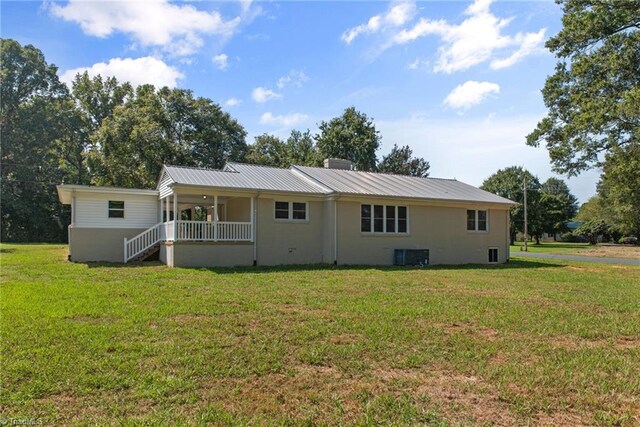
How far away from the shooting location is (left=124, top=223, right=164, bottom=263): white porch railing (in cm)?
1626

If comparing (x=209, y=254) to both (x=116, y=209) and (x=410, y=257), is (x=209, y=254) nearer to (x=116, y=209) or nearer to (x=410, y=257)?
(x=116, y=209)

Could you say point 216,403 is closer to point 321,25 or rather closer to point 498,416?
point 498,416

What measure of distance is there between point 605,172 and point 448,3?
1372 centimetres

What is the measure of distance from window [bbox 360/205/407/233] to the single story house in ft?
0.14

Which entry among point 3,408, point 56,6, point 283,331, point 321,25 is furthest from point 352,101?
point 3,408

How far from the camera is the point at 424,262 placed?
17812 mm

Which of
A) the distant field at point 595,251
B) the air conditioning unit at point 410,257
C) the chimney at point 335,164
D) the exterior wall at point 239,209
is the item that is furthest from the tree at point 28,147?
the distant field at point 595,251

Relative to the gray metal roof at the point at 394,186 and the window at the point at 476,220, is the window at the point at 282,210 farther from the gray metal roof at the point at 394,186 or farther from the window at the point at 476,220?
the window at the point at 476,220

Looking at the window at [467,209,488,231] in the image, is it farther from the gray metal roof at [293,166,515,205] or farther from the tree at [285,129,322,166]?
the tree at [285,129,322,166]

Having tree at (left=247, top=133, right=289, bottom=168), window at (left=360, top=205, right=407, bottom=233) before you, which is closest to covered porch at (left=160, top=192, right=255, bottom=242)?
window at (left=360, top=205, right=407, bottom=233)

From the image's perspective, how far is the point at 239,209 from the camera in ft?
57.0

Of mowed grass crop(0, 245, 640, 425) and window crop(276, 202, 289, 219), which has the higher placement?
window crop(276, 202, 289, 219)

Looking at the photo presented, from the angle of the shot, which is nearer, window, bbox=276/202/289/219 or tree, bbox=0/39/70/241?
window, bbox=276/202/289/219

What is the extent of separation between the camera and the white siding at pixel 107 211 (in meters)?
16.5
